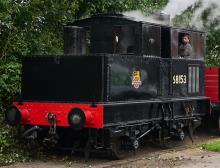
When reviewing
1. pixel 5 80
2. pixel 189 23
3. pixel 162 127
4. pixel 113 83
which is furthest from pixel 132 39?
pixel 189 23

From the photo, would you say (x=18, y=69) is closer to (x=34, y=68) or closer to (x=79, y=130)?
(x=34, y=68)

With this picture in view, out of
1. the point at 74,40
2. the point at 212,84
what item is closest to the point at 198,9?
the point at 212,84

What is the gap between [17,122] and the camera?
10125 millimetres

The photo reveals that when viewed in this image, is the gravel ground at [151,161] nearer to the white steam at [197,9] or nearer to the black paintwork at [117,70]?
the black paintwork at [117,70]

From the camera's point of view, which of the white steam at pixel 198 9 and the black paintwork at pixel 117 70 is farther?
the white steam at pixel 198 9

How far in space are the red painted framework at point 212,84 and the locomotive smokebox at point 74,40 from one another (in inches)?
169

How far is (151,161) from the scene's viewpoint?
10250 mm

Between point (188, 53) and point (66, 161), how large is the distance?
157 inches

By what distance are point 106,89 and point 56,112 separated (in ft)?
3.31

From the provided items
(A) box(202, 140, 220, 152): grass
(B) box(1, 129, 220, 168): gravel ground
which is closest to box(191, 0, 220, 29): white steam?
(A) box(202, 140, 220, 152): grass

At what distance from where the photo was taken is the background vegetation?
11109mm

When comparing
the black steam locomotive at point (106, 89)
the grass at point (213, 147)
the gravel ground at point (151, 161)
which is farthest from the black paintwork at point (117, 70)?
the grass at point (213, 147)

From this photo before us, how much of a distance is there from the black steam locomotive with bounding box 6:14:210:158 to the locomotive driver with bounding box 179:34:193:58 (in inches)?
6.7

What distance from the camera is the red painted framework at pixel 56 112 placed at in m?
9.48
